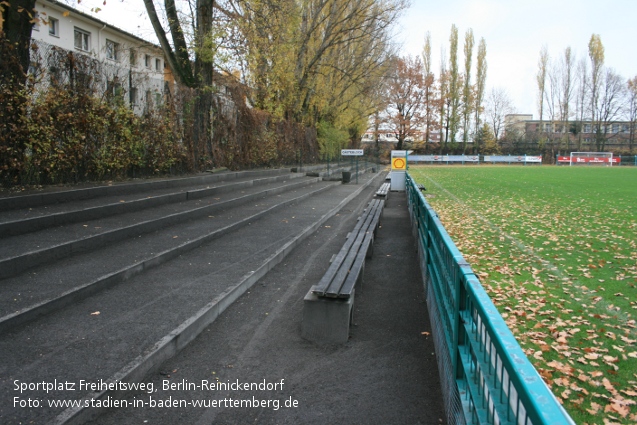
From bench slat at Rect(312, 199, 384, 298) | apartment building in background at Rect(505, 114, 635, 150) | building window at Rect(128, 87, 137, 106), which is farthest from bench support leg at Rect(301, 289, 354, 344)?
apartment building in background at Rect(505, 114, 635, 150)

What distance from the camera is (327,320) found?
4.68m

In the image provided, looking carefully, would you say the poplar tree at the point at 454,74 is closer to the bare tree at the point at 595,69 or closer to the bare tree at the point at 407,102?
the bare tree at the point at 407,102

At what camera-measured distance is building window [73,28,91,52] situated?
3809 centimetres

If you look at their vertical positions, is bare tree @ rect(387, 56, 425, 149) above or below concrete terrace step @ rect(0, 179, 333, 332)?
above

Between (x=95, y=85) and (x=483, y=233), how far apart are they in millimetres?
8916

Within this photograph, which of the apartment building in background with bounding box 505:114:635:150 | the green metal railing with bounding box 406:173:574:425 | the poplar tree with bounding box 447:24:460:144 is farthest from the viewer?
the apartment building in background with bounding box 505:114:635:150

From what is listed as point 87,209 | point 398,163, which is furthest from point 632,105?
point 87,209

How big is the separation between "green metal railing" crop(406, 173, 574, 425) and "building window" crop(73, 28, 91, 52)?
4202cm

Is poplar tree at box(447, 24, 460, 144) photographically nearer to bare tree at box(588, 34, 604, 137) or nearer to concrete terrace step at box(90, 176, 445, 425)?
bare tree at box(588, 34, 604, 137)

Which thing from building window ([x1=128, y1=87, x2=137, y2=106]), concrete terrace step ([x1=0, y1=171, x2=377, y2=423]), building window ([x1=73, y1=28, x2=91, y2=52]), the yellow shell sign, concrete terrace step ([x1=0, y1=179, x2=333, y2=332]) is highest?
building window ([x1=73, y1=28, x2=91, y2=52])

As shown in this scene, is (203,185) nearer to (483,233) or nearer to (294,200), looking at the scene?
(294,200)

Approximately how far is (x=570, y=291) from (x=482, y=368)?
4687mm

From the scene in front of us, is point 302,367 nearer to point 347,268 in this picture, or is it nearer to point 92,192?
point 347,268

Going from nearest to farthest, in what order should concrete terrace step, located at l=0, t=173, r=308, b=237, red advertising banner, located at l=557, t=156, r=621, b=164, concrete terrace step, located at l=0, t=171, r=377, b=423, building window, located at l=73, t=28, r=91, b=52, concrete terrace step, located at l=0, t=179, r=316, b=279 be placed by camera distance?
concrete terrace step, located at l=0, t=171, r=377, b=423, concrete terrace step, located at l=0, t=179, r=316, b=279, concrete terrace step, located at l=0, t=173, r=308, b=237, building window, located at l=73, t=28, r=91, b=52, red advertising banner, located at l=557, t=156, r=621, b=164
